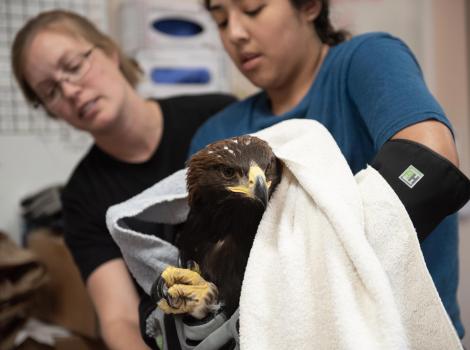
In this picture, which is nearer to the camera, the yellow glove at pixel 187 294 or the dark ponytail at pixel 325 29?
the yellow glove at pixel 187 294

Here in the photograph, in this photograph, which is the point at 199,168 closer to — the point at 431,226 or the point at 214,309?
the point at 214,309

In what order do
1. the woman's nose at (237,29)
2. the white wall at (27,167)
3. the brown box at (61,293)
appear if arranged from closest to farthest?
the woman's nose at (237,29) < the brown box at (61,293) < the white wall at (27,167)

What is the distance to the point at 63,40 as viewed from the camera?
1534 millimetres

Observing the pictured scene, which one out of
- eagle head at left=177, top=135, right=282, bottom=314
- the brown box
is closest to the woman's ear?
eagle head at left=177, top=135, right=282, bottom=314

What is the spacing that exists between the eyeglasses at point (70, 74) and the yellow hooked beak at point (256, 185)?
89 cm

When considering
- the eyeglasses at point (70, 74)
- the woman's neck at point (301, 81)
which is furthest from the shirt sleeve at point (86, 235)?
the woman's neck at point (301, 81)

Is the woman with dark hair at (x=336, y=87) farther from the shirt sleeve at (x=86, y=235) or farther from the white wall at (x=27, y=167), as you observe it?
the white wall at (x=27, y=167)

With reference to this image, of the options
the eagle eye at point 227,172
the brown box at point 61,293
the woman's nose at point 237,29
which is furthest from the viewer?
the brown box at point 61,293

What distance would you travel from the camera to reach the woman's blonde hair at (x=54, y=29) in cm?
157

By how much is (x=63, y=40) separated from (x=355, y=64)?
0.94m

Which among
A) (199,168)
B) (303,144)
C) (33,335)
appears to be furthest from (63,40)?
(33,335)

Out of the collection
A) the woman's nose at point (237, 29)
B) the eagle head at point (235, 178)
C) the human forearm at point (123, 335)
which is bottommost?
the human forearm at point (123, 335)

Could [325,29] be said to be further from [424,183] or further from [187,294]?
[187,294]

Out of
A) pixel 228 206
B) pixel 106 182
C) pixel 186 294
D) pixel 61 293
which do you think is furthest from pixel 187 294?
pixel 61 293
